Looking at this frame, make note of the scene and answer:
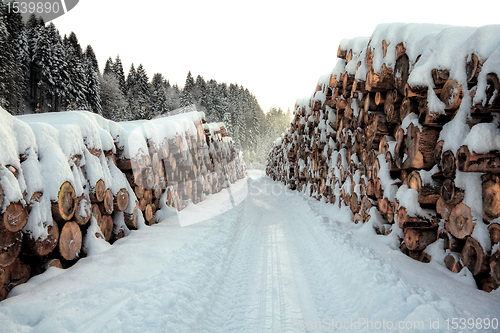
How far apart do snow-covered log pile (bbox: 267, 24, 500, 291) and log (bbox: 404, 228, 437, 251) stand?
0.01 metres

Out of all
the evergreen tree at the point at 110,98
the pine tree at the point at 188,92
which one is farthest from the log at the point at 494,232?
the evergreen tree at the point at 110,98

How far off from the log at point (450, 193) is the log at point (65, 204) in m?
4.73

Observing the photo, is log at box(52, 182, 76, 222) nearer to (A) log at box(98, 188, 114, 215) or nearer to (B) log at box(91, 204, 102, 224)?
(B) log at box(91, 204, 102, 224)

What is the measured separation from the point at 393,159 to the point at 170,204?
18.9 ft

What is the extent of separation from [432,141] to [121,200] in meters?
5.22

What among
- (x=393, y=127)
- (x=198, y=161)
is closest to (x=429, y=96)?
(x=393, y=127)

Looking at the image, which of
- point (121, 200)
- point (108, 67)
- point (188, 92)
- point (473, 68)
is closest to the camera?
point (473, 68)

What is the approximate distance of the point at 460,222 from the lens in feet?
9.15

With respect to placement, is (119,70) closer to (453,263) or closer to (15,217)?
(15,217)

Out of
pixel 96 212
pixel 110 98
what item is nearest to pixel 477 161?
pixel 96 212

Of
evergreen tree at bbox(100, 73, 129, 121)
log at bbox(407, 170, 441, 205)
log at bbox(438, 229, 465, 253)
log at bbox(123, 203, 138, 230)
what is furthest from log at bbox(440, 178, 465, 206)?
evergreen tree at bbox(100, 73, 129, 121)

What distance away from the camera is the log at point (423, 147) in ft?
10.6

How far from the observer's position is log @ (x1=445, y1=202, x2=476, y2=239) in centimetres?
266

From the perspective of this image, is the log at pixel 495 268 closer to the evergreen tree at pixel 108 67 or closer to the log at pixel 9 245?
the log at pixel 9 245
